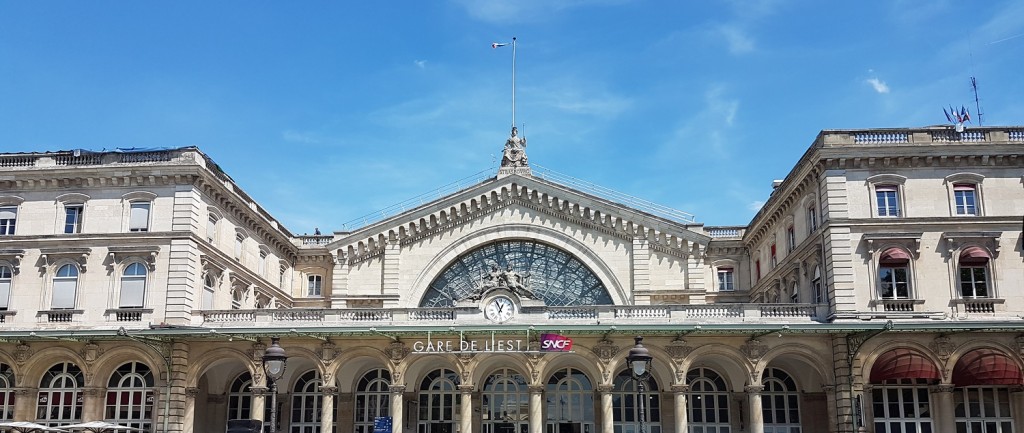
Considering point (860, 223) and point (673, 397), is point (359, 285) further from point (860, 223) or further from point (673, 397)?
point (860, 223)

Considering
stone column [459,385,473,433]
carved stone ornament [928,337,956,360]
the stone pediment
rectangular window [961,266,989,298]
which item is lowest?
stone column [459,385,473,433]

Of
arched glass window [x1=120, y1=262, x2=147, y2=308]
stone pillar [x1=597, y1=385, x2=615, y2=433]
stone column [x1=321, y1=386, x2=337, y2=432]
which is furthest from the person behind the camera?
arched glass window [x1=120, y1=262, x2=147, y2=308]

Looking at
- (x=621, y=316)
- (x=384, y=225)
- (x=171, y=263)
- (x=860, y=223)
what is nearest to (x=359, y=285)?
(x=384, y=225)

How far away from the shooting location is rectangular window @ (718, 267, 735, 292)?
5397cm

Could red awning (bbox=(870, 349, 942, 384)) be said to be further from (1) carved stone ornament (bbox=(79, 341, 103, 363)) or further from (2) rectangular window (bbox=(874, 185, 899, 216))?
(1) carved stone ornament (bbox=(79, 341, 103, 363))

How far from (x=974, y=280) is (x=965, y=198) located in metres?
3.40

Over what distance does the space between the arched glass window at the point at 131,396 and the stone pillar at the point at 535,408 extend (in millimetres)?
16313

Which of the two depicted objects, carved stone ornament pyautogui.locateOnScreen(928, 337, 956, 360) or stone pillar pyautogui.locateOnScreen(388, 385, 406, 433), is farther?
stone pillar pyautogui.locateOnScreen(388, 385, 406, 433)

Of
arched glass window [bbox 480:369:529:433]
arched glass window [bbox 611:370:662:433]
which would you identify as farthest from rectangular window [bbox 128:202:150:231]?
arched glass window [bbox 611:370:662:433]

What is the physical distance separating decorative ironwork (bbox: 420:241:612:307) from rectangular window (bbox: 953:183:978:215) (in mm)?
17768

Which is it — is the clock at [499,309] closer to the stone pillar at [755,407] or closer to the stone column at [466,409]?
the stone column at [466,409]

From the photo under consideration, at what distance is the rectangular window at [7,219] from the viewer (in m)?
44.0

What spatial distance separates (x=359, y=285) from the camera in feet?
173

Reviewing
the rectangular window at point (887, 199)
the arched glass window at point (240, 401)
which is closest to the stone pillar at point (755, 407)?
the rectangular window at point (887, 199)
